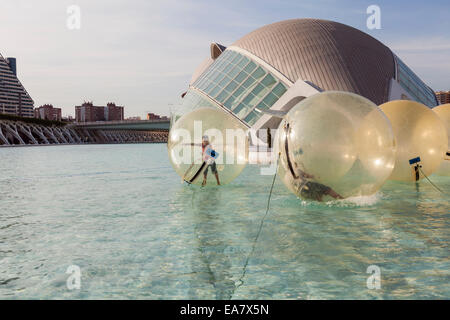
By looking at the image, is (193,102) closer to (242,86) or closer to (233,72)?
(233,72)

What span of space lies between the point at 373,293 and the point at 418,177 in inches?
324

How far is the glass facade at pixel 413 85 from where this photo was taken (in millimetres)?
37500

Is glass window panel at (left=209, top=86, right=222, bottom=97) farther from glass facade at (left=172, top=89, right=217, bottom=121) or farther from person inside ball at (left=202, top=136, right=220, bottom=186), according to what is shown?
person inside ball at (left=202, top=136, right=220, bottom=186)

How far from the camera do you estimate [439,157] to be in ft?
36.4

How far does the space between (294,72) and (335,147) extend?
91.6 ft

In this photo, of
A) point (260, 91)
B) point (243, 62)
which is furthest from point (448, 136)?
point (243, 62)

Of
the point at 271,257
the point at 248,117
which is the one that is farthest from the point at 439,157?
the point at 248,117

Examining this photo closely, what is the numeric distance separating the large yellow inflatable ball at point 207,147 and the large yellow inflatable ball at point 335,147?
102 inches

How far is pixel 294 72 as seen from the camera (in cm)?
3375

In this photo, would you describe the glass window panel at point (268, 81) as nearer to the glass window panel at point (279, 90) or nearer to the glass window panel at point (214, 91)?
the glass window panel at point (279, 90)

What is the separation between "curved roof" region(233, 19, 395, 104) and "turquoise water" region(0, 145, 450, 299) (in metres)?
26.3

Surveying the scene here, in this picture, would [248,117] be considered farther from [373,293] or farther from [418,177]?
[373,293]

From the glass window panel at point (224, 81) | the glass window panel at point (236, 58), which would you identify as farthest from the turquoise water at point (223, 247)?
the glass window panel at point (236, 58)

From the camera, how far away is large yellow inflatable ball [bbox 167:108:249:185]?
10.0 metres
